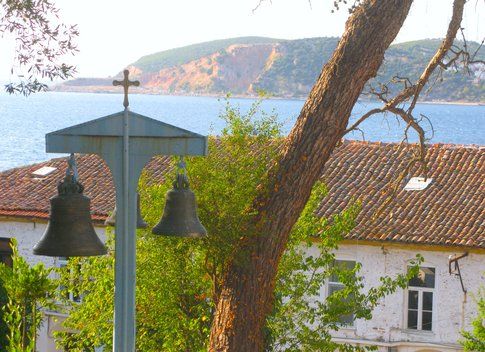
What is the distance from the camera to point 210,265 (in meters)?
11.6

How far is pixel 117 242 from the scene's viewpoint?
6605 millimetres

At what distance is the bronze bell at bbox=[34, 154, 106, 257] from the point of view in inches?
262

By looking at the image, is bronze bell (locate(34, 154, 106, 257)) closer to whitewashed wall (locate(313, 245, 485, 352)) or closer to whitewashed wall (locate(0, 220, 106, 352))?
whitewashed wall (locate(313, 245, 485, 352))

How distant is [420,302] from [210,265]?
16.0 meters

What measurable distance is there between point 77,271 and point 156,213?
246 centimetres

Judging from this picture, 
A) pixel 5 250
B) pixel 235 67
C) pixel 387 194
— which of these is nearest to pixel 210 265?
pixel 387 194

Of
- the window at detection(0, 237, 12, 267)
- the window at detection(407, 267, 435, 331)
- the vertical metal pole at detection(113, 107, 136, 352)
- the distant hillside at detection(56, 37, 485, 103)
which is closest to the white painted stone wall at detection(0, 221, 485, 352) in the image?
the window at detection(407, 267, 435, 331)

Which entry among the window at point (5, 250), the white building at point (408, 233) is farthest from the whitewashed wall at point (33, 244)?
the window at point (5, 250)

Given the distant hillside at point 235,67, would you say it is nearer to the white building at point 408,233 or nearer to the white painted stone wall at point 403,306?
the white building at point 408,233

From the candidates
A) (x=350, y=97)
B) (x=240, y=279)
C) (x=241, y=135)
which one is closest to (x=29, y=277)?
(x=240, y=279)

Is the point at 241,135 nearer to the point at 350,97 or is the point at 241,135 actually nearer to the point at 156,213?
the point at 156,213

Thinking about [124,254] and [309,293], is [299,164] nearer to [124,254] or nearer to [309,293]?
[124,254]

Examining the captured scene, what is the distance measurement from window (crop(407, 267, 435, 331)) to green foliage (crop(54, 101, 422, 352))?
44.7ft

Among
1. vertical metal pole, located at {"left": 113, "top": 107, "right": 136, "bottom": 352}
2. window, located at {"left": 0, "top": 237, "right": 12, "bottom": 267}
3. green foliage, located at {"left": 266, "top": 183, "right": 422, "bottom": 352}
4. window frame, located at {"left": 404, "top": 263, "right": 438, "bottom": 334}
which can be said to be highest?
vertical metal pole, located at {"left": 113, "top": 107, "right": 136, "bottom": 352}
